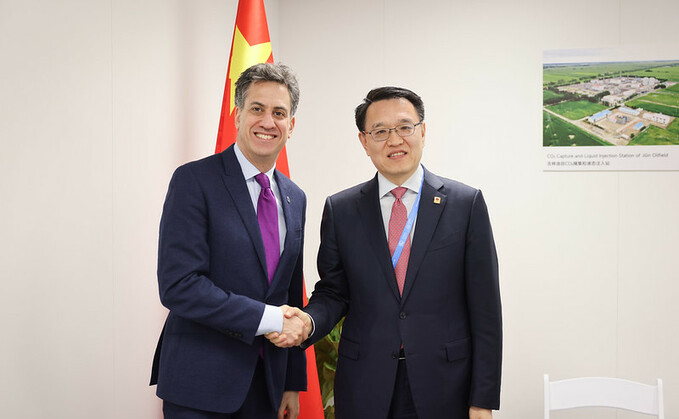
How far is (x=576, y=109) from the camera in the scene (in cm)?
365

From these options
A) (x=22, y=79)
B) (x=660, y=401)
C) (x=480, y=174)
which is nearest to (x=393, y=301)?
(x=22, y=79)

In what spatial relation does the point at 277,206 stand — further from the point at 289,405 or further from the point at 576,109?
the point at 576,109

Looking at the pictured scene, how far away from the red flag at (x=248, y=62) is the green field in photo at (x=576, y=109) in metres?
1.87

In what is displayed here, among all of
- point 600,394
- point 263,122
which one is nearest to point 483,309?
point 263,122

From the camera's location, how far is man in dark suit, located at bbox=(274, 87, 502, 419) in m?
1.96

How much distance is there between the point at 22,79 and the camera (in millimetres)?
1870

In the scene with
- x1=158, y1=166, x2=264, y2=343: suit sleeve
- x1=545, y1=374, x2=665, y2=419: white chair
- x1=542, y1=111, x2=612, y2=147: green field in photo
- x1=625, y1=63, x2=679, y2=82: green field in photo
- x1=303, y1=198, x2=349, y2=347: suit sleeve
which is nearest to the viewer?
x1=158, y1=166, x2=264, y2=343: suit sleeve

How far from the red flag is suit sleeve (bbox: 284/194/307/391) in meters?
0.54

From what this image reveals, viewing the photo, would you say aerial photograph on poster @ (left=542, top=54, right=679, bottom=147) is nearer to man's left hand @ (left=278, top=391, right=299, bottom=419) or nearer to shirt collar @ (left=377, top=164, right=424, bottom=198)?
shirt collar @ (left=377, top=164, right=424, bottom=198)

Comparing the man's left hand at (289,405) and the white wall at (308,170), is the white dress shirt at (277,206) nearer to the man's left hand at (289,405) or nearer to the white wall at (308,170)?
the man's left hand at (289,405)

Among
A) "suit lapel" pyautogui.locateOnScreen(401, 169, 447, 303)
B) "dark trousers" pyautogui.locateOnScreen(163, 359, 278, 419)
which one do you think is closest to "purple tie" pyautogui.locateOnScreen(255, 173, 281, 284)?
"dark trousers" pyautogui.locateOnScreen(163, 359, 278, 419)

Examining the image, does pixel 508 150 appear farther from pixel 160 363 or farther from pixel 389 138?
pixel 160 363

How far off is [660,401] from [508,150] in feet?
5.68

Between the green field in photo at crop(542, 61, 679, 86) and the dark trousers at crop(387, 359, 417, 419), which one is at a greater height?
the green field in photo at crop(542, 61, 679, 86)
